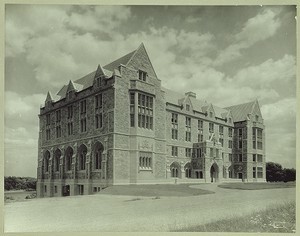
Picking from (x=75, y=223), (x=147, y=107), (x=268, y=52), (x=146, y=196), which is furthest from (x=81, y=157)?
(x=268, y=52)

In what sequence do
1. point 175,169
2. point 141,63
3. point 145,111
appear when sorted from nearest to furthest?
point 141,63
point 145,111
point 175,169

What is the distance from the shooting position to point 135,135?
19.2 meters

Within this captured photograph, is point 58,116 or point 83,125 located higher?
point 58,116

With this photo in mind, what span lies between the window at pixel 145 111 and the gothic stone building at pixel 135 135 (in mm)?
62

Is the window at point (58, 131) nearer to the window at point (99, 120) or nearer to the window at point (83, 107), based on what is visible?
the window at point (83, 107)

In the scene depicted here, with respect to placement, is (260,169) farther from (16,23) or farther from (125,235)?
(16,23)

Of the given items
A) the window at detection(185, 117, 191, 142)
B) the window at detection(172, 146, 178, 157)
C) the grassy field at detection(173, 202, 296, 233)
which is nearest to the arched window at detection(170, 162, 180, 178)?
the window at detection(172, 146, 178, 157)

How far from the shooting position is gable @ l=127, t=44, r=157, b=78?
1727 centimetres

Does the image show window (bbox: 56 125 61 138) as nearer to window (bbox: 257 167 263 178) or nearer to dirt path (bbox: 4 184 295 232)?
dirt path (bbox: 4 184 295 232)

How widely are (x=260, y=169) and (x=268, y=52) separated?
783cm

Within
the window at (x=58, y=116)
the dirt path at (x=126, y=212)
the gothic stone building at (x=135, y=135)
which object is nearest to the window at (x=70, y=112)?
the gothic stone building at (x=135, y=135)

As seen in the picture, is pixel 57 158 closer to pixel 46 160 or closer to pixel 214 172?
pixel 46 160

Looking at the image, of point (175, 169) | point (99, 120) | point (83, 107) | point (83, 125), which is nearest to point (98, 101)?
point (99, 120)

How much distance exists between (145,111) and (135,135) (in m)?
1.77
